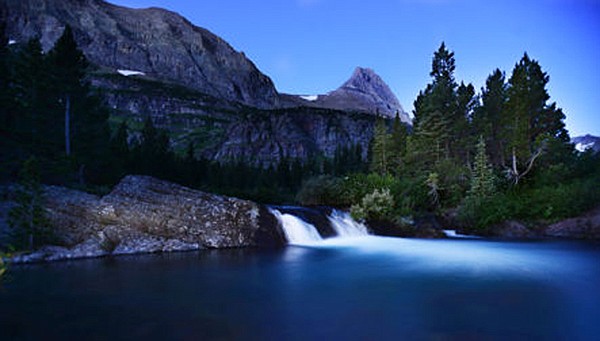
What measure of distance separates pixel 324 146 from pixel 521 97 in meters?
156

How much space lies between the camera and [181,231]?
1681cm

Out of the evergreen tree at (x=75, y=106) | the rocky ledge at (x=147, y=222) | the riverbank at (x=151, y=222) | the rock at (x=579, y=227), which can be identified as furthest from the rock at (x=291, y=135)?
the rocky ledge at (x=147, y=222)

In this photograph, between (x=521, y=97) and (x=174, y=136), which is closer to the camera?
(x=521, y=97)

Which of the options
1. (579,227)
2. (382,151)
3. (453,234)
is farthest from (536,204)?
(382,151)

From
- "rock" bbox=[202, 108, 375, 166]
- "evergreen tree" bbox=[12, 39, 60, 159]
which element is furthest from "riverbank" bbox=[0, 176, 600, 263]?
"rock" bbox=[202, 108, 375, 166]

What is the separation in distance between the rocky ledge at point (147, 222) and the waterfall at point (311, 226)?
2.59 feet

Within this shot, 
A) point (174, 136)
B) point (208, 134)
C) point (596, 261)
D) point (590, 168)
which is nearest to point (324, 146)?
point (208, 134)

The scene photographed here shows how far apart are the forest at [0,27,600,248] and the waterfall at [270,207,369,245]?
1.41 m

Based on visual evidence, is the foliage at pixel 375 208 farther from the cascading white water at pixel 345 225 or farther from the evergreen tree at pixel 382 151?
the evergreen tree at pixel 382 151

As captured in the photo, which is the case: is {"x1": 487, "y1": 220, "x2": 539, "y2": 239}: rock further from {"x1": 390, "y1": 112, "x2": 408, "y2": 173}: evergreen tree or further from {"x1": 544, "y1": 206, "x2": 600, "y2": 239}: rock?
Answer: {"x1": 390, "y1": 112, "x2": 408, "y2": 173}: evergreen tree

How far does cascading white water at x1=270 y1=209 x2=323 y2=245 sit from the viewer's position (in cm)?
1972

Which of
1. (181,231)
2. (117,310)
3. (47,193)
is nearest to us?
(117,310)

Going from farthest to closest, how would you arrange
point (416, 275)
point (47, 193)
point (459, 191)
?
point (459, 191), point (47, 193), point (416, 275)

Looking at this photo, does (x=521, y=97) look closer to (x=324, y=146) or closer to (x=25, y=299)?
(x=25, y=299)
